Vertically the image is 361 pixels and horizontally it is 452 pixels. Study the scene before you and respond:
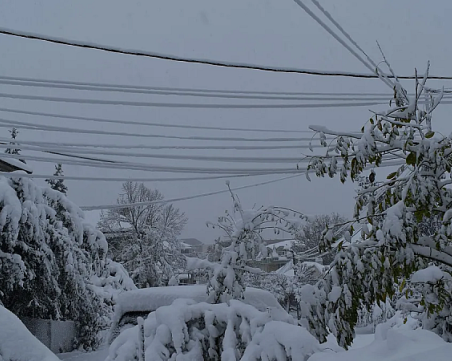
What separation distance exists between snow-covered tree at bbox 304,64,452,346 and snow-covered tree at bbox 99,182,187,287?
79.7 feet

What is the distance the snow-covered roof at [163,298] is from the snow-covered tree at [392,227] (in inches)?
113

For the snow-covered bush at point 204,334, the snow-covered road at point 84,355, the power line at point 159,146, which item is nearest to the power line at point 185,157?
the power line at point 159,146

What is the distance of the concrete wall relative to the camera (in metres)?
13.8

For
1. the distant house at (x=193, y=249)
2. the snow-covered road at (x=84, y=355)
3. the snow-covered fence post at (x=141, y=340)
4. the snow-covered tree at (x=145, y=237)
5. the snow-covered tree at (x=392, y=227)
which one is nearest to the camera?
the snow-covered tree at (x=392, y=227)

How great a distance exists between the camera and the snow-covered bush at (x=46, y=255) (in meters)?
11.4

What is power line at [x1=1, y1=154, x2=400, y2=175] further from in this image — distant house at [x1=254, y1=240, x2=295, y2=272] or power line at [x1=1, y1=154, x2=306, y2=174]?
distant house at [x1=254, y1=240, x2=295, y2=272]

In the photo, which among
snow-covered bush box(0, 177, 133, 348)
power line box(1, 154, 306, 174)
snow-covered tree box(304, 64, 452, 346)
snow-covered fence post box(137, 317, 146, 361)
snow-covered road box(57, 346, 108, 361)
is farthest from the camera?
snow-covered road box(57, 346, 108, 361)

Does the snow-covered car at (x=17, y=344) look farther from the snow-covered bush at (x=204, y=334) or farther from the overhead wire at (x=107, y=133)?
the overhead wire at (x=107, y=133)

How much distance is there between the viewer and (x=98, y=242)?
48.2 feet

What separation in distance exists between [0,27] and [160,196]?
27.2m

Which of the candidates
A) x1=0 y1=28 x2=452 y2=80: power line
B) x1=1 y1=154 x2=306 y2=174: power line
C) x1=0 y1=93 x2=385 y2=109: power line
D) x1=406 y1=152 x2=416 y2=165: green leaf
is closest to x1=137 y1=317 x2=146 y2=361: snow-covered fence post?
x1=406 y1=152 x2=416 y2=165: green leaf

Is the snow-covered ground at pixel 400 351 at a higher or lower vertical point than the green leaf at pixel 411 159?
lower

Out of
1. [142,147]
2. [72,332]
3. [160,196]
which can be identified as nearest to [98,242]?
[72,332]

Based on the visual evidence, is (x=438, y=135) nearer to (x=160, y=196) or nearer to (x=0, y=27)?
(x=0, y=27)
